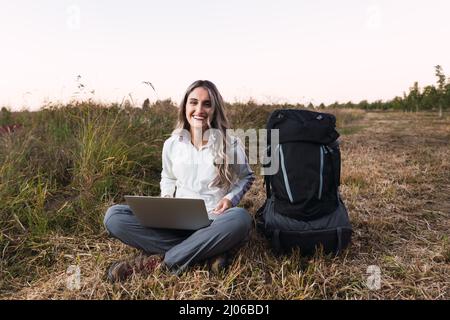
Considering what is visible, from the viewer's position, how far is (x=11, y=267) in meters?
2.47

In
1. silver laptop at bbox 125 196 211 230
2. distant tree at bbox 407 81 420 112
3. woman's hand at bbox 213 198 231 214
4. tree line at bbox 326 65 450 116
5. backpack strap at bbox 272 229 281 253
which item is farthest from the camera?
distant tree at bbox 407 81 420 112

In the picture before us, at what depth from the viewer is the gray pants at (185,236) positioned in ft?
7.06

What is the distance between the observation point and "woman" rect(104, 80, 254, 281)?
220 cm

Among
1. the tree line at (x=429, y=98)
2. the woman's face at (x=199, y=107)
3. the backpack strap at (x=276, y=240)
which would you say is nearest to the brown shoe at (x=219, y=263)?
the backpack strap at (x=276, y=240)

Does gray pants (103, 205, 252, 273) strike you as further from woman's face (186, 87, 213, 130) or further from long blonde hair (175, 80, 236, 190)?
woman's face (186, 87, 213, 130)

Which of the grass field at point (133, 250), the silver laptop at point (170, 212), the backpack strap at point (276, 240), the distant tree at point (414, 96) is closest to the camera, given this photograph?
the silver laptop at point (170, 212)

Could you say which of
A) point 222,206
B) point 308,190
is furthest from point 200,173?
point 308,190

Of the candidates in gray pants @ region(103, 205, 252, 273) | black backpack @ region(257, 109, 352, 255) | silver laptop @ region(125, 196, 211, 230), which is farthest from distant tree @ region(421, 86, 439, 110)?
silver laptop @ region(125, 196, 211, 230)

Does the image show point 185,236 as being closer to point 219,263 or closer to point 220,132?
point 219,263

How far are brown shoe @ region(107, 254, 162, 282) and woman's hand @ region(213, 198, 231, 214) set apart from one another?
0.46 metres

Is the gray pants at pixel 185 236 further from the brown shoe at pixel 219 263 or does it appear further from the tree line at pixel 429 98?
the tree line at pixel 429 98
